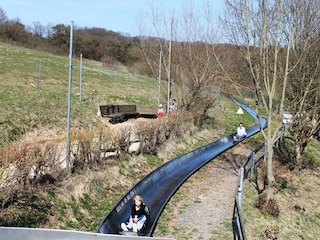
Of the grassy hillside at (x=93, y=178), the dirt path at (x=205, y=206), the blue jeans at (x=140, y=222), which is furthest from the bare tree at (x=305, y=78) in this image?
the blue jeans at (x=140, y=222)

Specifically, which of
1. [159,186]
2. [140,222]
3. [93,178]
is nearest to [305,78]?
[159,186]

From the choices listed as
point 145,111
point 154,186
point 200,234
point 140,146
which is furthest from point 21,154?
point 145,111

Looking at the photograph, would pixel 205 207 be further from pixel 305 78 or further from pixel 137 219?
pixel 305 78

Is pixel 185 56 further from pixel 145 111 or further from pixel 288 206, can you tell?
pixel 288 206

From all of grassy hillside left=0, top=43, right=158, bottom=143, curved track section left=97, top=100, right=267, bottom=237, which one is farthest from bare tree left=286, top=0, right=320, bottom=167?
grassy hillside left=0, top=43, right=158, bottom=143

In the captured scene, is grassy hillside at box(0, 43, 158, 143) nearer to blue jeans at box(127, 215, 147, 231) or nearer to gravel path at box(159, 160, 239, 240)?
blue jeans at box(127, 215, 147, 231)

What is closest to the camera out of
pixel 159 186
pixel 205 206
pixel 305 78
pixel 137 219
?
pixel 137 219

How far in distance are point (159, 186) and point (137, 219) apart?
440 centimetres

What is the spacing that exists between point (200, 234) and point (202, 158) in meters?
9.43

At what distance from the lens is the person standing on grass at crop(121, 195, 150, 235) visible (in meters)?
9.74

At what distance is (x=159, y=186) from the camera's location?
14258 mm

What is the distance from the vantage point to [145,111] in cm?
2609

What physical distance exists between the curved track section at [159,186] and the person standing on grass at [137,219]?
319mm

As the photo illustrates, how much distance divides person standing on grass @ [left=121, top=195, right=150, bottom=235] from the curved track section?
0.32m
